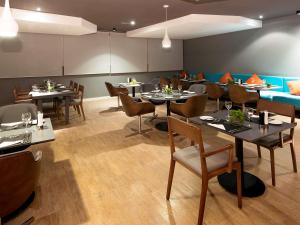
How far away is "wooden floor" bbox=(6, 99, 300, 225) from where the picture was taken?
6.85 feet

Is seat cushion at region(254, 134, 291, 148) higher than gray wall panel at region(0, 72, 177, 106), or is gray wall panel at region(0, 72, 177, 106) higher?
gray wall panel at region(0, 72, 177, 106)

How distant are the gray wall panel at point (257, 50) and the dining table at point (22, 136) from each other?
665cm

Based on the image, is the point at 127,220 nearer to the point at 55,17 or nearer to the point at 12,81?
the point at 55,17

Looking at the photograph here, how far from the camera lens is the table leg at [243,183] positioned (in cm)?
241

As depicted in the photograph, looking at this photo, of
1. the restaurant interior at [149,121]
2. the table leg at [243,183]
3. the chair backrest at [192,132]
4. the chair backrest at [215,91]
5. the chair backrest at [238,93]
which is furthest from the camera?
the chair backrest at [215,91]

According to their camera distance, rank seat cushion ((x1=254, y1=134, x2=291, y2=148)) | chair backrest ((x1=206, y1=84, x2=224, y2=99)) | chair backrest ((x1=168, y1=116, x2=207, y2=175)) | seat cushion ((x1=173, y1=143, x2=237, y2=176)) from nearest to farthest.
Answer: chair backrest ((x1=168, y1=116, x2=207, y2=175)) < seat cushion ((x1=173, y1=143, x2=237, y2=176)) < seat cushion ((x1=254, y1=134, x2=291, y2=148)) < chair backrest ((x1=206, y1=84, x2=224, y2=99))

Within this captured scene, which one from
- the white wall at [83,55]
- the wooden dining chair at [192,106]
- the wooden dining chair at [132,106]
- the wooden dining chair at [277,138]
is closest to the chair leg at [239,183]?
the wooden dining chair at [277,138]

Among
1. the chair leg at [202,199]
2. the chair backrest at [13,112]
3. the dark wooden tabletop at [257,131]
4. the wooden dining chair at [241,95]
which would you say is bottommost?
the chair leg at [202,199]

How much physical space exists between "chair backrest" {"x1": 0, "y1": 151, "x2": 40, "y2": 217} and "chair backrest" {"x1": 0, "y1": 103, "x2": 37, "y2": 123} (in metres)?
1.42

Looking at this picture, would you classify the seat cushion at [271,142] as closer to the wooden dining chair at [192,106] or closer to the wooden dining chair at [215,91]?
the wooden dining chair at [192,106]

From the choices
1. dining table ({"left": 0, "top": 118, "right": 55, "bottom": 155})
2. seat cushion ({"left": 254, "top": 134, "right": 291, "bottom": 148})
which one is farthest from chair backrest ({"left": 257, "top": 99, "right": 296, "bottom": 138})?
dining table ({"left": 0, "top": 118, "right": 55, "bottom": 155})

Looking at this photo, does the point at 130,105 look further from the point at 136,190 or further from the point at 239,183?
the point at 239,183

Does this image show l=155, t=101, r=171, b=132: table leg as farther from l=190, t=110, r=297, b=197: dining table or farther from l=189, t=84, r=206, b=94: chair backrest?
l=190, t=110, r=297, b=197: dining table

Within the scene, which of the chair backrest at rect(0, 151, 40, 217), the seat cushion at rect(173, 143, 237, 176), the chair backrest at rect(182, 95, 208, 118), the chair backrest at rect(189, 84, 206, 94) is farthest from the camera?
the chair backrest at rect(189, 84, 206, 94)
